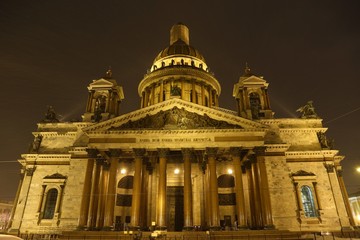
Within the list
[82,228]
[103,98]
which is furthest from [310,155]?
[103,98]

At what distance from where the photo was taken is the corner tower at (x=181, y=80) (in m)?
39.3

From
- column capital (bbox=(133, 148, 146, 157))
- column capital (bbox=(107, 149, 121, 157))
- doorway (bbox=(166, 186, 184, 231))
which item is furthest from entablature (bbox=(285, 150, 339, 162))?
column capital (bbox=(107, 149, 121, 157))

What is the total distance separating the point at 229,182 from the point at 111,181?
12.5 m

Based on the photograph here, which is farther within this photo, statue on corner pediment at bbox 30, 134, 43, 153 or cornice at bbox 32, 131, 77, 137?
cornice at bbox 32, 131, 77, 137

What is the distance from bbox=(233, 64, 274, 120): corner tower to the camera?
30812 mm

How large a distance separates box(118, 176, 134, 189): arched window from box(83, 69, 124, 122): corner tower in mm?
7583

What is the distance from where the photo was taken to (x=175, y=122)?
24188 millimetres

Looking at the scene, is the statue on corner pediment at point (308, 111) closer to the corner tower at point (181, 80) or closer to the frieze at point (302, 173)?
the frieze at point (302, 173)

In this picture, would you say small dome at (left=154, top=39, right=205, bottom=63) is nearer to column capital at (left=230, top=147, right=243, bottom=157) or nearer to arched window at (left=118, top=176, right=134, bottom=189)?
arched window at (left=118, top=176, right=134, bottom=189)

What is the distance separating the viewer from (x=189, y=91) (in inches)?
1550

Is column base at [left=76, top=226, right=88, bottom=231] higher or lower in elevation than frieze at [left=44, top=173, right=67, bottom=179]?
lower

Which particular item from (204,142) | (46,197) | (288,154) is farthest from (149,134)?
(288,154)

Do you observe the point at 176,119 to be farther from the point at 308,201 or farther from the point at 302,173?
the point at 308,201

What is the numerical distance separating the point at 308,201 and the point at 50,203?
85.2 ft
